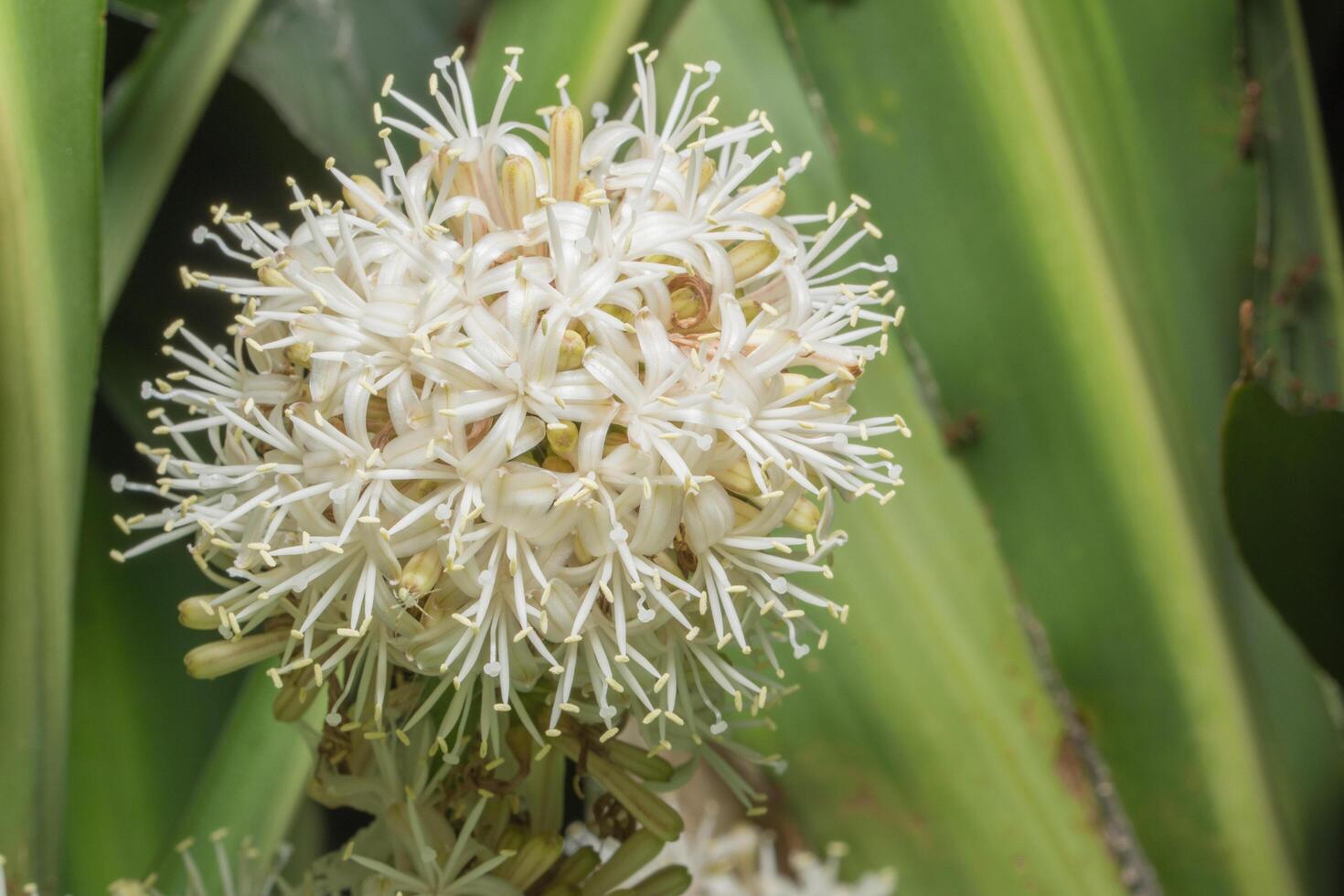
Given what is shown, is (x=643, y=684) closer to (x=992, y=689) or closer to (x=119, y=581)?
(x=992, y=689)

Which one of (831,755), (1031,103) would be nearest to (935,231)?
(1031,103)

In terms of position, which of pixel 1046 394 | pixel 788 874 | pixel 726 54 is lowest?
pixel 788 874

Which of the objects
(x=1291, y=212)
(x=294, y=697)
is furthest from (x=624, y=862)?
(x=1291, y=212)

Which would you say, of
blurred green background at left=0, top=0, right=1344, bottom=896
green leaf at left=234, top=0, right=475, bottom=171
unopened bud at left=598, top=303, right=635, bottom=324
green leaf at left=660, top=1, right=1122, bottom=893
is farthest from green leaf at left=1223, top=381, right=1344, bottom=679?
green leaf at left=234, top=0, right=475, bottom=171

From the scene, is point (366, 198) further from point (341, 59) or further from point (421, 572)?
point (341, 59)

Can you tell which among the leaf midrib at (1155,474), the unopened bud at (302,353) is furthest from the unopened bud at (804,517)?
the leaf midrib at (1155,474)

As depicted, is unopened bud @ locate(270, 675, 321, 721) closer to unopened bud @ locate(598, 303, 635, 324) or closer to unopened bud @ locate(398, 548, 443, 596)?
unopened bud @ locate(398, 548, 443, 596)

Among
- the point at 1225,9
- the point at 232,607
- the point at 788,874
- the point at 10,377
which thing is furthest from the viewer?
the point at 1225,9

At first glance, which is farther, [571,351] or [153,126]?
[153,126]
